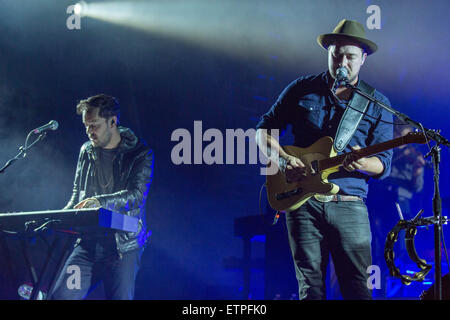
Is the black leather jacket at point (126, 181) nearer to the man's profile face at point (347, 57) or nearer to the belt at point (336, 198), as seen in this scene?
the belt at point (336, 198)

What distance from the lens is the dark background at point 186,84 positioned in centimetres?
531

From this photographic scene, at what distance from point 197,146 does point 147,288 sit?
6.49 ft

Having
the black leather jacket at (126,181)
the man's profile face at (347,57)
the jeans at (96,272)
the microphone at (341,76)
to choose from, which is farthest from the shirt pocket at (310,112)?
the jeans at (96,272)

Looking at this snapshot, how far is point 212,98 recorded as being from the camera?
6.07 metres

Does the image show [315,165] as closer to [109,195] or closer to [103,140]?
[109,195]

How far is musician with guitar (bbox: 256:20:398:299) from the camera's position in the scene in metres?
2.82

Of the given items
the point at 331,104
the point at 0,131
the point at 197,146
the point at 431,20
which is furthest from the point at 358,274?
the point at 0,131

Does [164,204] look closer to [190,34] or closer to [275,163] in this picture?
[190,34]

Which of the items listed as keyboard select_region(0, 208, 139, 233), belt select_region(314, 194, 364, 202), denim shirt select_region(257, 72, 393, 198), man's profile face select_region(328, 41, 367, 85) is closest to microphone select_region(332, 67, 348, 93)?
man's profile face select_region(328, 41, 367, 85)

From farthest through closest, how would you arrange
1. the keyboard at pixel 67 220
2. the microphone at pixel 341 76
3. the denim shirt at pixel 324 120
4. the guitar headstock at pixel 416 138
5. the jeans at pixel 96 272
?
the jeans at pixel 96 272 → the keyboard at pixel 67 220 → the denim shirt at pixel 324 120 → the microphone at pixel 341 76 → the guitar headstock at pixel 416 138

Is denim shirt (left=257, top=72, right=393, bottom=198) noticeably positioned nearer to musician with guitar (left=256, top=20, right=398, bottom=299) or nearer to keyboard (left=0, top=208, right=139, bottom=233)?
musician with guitar (left=256, top=20, right=398, bottom=299)

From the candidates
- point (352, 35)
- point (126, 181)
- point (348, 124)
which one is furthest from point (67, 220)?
point (352, 35)

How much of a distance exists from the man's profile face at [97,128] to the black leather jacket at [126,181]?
4.0 inches

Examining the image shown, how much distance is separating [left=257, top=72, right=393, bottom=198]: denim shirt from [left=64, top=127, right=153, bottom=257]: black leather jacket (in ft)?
3.96
